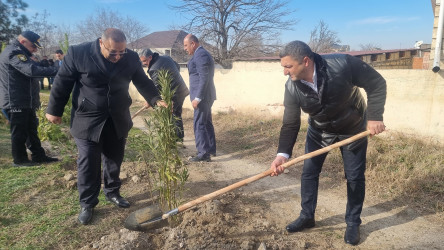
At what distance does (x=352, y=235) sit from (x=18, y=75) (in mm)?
5063

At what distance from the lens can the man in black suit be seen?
3084 mm

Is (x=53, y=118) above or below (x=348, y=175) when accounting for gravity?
above

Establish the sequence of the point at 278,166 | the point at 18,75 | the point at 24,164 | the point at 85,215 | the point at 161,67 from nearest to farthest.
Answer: the point at 278,166
the point at 85,215
the point at 18,75
the point at 24,164
the point at 161,67

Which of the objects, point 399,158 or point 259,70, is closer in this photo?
point 399,158

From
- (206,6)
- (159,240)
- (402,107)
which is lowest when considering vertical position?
(159,240)

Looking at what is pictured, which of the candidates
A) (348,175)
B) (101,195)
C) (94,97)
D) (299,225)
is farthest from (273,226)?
(94,97)

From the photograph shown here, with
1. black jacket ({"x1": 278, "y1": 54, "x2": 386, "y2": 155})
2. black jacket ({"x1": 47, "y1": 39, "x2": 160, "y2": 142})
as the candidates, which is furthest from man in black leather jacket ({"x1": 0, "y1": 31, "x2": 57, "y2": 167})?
black jacket ({"x1": 278, "y1": 54, "x2": 386, "y2": 155})

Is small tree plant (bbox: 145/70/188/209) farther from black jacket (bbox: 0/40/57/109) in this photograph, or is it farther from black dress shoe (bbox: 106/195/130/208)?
black jacket (bbox: 0/40/57/109)

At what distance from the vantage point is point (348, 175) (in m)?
2.98

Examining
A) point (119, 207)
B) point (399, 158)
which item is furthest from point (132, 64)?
point (399, 158)

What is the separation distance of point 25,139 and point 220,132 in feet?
14.4

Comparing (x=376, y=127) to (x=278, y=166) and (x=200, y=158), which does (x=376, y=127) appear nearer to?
(x=278, y=166)

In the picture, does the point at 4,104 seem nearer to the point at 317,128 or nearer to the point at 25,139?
the point at 25,139

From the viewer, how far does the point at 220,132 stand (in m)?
7.93
